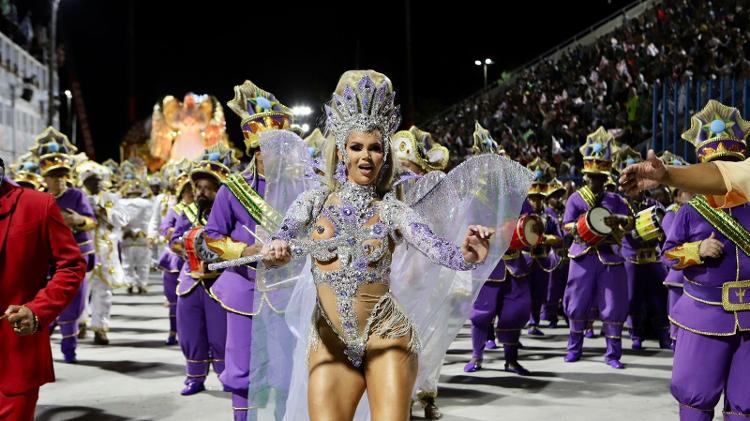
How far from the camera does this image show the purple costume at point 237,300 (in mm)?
5980

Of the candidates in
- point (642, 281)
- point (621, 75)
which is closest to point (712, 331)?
point (642, 281)

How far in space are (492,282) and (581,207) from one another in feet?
5.52

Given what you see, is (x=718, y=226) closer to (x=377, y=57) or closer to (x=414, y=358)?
(x=414, y=358)

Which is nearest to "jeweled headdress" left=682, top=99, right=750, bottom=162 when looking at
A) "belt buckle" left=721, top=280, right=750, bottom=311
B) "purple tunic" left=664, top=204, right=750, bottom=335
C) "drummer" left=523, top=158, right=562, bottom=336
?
"purple tunic" left=664, top=204, right=750, bottom=335

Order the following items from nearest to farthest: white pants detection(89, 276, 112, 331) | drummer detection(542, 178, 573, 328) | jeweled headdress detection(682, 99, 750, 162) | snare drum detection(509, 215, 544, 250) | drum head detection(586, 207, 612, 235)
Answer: jeweled headdress detection(682, 99, 750, 162), snare drum detection(509, 215, 544, 250), drum head detection(586, 207, 612, 235), white pants detection(89, 276, 112, 331), drummer detection(542, 178, 573, 328)

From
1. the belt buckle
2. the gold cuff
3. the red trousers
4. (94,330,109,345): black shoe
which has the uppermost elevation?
the gold cuff

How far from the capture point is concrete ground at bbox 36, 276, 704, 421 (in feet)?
24.6

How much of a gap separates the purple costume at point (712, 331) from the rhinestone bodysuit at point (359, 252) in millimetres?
2179

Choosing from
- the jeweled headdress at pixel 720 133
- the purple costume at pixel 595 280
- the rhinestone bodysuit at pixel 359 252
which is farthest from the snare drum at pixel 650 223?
the rhinestone bodysuit at pixel 359 252

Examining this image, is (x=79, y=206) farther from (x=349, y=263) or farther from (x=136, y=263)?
(x=136, y=263)

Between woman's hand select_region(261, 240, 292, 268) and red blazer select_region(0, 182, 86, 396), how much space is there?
1.14m

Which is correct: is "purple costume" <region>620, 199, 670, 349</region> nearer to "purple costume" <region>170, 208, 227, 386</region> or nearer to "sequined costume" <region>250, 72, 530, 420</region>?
"purple costume" <region>170, 208, 227, 386</region>

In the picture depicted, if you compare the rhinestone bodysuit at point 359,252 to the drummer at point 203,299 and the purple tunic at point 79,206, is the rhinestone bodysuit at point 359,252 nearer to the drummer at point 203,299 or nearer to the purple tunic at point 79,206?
the drummer at point 203,299

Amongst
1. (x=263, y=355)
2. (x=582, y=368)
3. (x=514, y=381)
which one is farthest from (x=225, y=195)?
(x=582, y=368)
